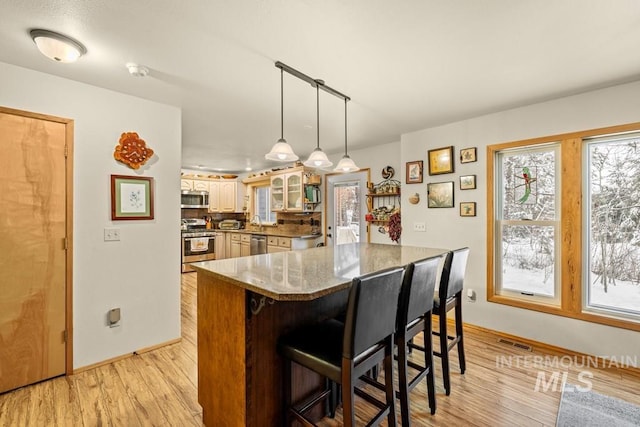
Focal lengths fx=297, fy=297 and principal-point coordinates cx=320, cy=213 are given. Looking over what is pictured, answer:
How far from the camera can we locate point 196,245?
634cm

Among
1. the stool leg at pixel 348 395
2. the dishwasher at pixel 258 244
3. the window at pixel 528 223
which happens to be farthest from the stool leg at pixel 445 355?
the dishwasher at pixel 258 244

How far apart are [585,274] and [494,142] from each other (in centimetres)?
148

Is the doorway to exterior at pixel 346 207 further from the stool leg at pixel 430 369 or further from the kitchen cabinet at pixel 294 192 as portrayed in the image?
the stool leg at pixel 430 369

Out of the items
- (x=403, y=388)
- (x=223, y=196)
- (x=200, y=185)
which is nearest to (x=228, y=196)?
(x=223, y=196)

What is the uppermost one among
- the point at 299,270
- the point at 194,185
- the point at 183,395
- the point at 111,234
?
the point at 194,185

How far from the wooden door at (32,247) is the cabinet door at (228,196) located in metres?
4.89

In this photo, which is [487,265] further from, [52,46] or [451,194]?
[52,46]

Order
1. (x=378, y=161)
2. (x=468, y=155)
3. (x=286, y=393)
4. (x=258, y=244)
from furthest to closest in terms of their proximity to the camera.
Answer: (x=258, y=244) → (x=378, y=161) → (x=468, y=155) → (x=286, y=393)

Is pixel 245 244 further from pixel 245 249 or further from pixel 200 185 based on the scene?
pixel 200 185

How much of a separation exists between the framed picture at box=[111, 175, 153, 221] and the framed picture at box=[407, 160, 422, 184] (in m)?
2.95

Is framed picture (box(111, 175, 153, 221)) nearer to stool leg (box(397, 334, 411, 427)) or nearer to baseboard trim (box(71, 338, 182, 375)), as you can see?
baseboard trim (box(71, 338, 182, 375))

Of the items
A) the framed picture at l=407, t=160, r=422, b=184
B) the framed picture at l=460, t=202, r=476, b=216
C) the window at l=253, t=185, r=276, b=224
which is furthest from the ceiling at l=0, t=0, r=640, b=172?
the window at l=253, t=185, r=276, b=224

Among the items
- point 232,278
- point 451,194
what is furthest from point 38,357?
point 451,194

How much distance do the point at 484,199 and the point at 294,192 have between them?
3.31 metres
